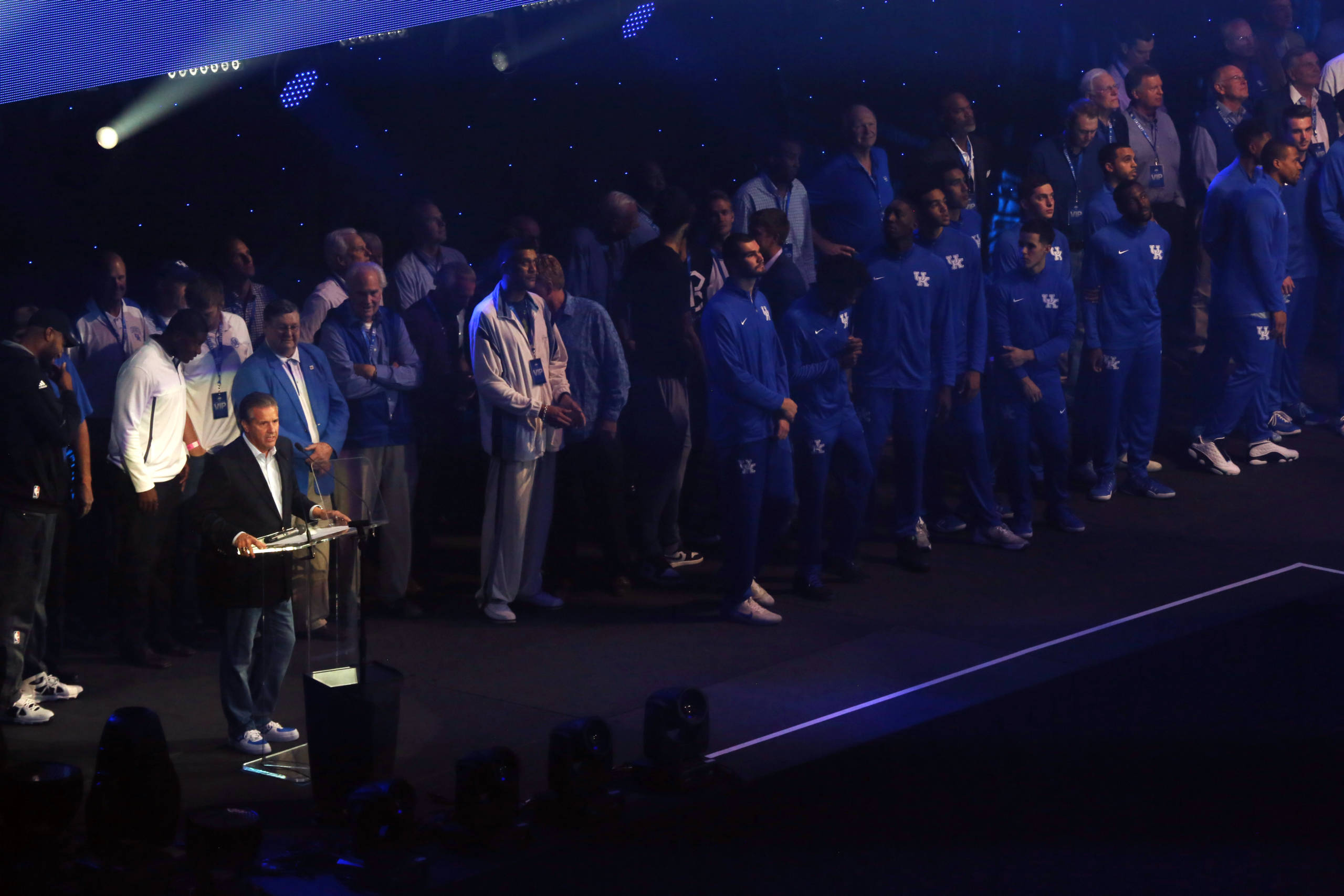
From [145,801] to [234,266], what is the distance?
13.6 feet

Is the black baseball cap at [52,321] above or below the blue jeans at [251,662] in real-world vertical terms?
above

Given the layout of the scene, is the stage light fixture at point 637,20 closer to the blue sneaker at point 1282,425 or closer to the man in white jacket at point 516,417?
the man in white jacket at point 516,417

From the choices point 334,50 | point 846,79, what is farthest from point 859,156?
point 334,50

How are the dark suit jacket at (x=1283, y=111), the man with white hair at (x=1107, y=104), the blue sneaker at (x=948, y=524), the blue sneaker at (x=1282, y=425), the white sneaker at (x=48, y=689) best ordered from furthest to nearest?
the dark suit jacket at (x=1283, y=111) → the blue sneaker at (x=1282, y=425) → the man with white hair at (x=1107, y=104) → the blue sneaker at (x=948, y=524) → the white sneaker at (x=48, y=689)

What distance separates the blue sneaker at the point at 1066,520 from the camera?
793 centimetres

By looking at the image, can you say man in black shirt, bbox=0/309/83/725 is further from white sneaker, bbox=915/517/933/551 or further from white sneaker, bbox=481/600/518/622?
white sneaker, bbox=915/517/933/551

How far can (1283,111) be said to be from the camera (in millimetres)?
10094

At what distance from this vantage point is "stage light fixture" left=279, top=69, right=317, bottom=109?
874 cm

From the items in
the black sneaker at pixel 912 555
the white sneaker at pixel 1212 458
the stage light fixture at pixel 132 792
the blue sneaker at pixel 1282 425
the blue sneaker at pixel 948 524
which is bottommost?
the stage light fixture at pixel 132 792

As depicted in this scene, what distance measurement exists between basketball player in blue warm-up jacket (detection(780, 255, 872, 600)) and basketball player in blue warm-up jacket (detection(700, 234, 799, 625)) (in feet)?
0.73

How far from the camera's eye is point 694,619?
6633 mm

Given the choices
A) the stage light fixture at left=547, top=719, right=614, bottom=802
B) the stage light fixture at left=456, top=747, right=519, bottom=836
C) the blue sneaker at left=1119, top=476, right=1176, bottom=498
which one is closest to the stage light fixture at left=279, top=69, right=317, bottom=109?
the blue sneaker at left=1119, top=476, right=1176, bottom=498

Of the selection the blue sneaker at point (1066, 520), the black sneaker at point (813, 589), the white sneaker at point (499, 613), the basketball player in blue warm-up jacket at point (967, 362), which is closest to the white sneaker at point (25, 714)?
the white sneaker at point (499, 613)

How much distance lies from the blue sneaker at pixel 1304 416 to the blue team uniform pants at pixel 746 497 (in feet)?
16.2
